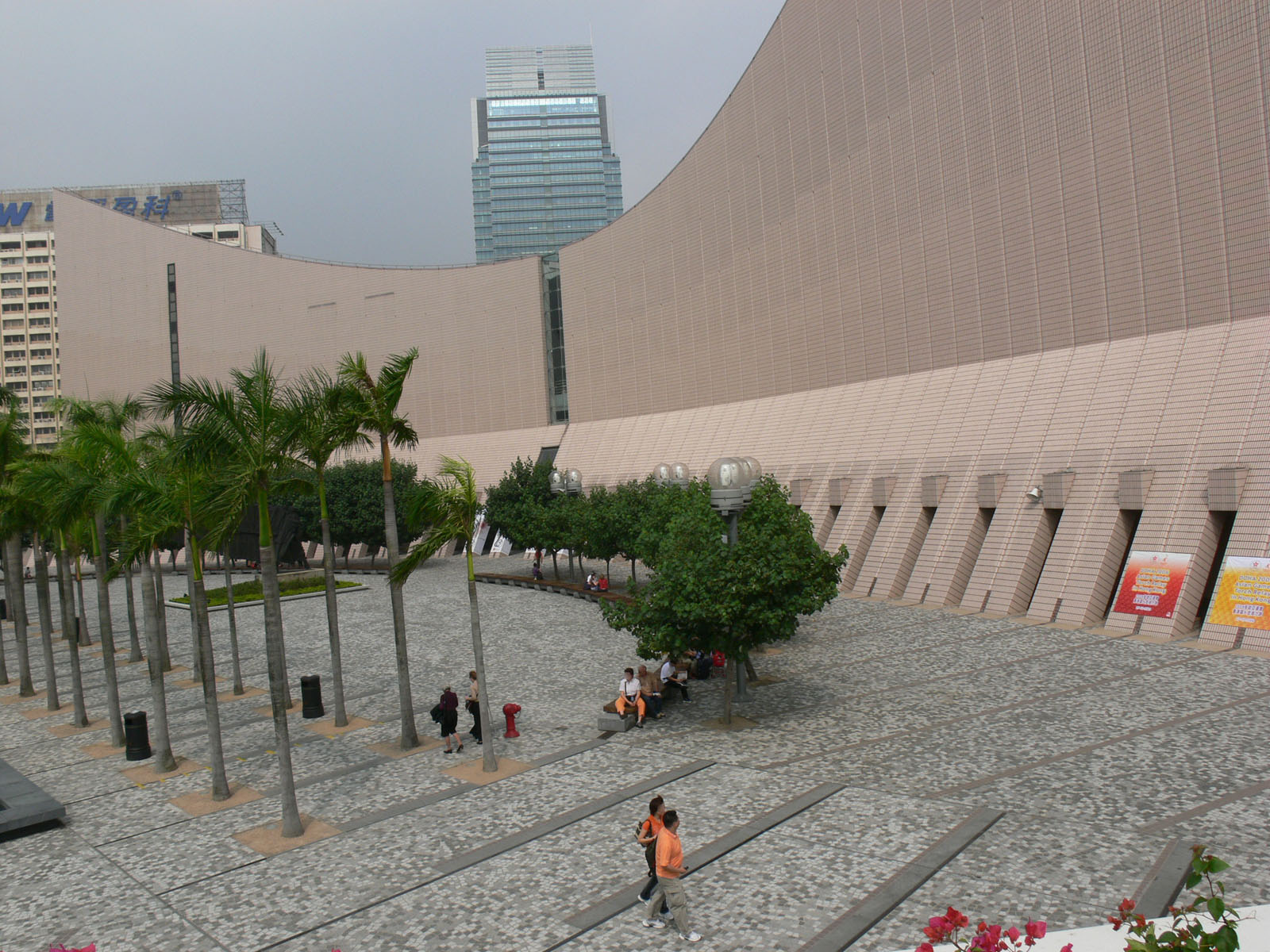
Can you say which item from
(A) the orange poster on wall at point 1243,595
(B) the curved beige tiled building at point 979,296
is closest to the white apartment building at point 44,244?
(B) the curved beige tiled building at point 979,296

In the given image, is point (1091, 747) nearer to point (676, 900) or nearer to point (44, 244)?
point (676, 900)

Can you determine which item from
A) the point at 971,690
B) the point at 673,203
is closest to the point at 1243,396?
the point at 971,690

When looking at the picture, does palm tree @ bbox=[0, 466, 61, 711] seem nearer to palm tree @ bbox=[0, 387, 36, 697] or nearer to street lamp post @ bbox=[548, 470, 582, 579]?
palm tree @ bbox=[0, 387, 36, 697]

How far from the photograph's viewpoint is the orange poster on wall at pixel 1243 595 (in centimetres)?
1555

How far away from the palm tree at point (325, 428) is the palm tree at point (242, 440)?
1.26 feet

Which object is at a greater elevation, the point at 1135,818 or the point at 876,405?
the point at 876,405

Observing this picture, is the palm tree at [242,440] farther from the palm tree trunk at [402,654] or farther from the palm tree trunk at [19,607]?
the palm tree trunk at [19,607]

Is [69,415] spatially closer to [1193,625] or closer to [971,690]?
[971,690]

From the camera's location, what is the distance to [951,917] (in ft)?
14.4

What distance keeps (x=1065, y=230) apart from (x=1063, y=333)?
7.83ft

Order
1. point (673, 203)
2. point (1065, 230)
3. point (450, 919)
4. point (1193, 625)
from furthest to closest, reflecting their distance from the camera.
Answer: point (673, 203) < point (1065, 230) < point (1193, 625) < point (450, 919)

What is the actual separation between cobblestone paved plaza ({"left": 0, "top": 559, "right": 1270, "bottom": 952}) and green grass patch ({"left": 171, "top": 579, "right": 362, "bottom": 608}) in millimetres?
11897

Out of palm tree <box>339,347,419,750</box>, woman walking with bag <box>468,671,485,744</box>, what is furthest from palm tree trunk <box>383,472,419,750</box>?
woman walking with bag <box>468,671,485,744</box>

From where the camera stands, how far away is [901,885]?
7953 mm
